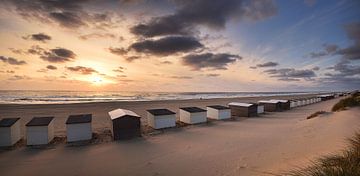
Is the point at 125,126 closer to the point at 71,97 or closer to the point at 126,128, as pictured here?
the point at 126,128

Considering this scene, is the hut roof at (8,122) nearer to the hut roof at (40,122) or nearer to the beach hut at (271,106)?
the hut roof at (40,122)

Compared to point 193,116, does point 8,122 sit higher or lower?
higher

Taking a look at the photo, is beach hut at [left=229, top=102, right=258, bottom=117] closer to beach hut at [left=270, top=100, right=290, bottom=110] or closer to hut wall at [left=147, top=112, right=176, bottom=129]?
beach hut at [left=270, top=100, right=290, bottom=110]

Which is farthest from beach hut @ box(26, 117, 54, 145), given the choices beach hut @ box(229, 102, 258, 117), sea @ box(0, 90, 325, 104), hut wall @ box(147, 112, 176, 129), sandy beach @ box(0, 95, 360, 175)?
sea @ box(0, 90, 325, 104)

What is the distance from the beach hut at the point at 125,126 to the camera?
16141mm

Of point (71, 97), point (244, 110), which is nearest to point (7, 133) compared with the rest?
point (244, 110)

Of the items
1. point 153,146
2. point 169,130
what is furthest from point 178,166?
point 169,130

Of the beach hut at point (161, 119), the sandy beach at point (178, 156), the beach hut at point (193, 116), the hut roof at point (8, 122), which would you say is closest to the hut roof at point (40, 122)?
the hut roof at point (8, 122)

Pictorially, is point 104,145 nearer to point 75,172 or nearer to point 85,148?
point 85,148

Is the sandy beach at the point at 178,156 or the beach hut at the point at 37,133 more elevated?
the beach hut at the point at 37,133

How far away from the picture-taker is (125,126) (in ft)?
54.0

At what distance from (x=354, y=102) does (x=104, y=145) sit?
35.1 m

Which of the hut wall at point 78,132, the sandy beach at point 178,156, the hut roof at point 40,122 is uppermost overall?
the hut roof at point 40,122

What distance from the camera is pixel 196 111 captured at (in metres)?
22.8
